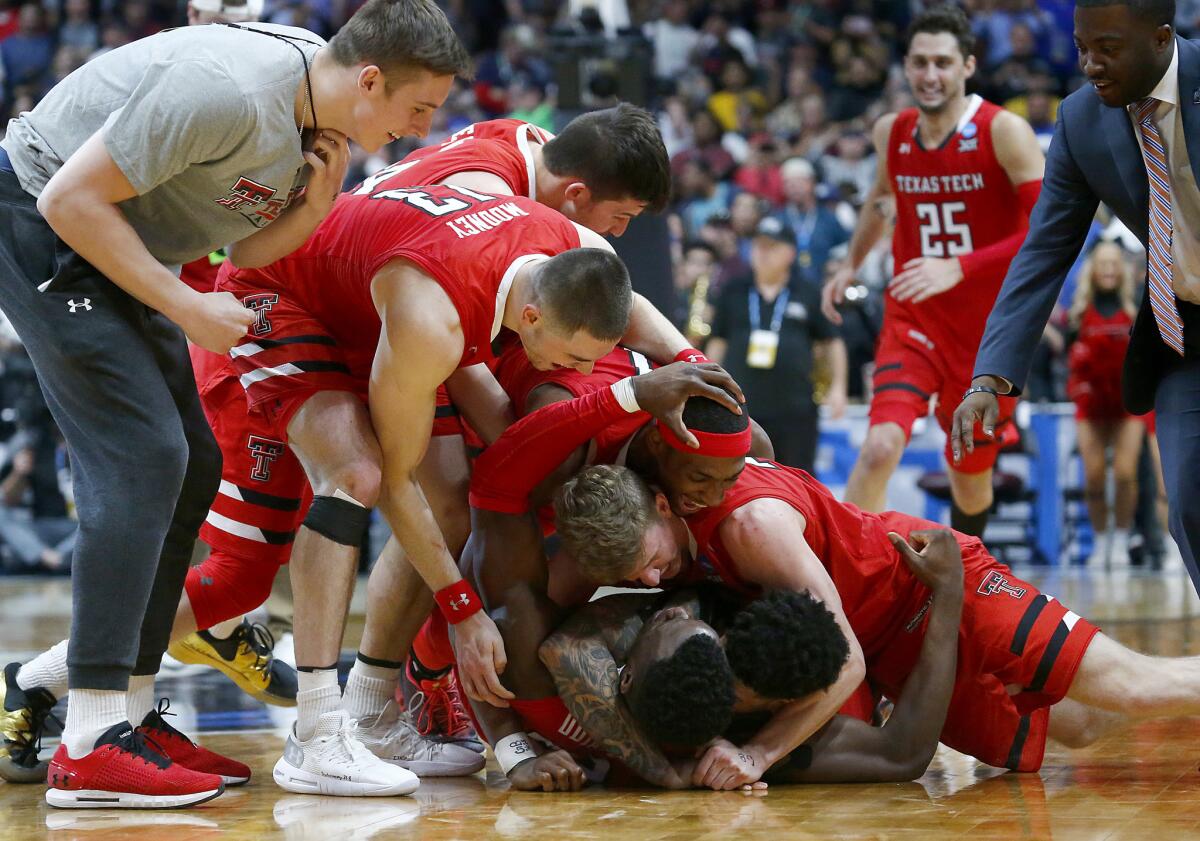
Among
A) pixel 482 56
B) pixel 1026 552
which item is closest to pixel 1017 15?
pixel 482 56

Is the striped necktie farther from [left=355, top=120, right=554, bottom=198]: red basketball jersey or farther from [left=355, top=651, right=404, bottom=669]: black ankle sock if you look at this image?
[left=355, top=651, right=404, bottom=669]: black ankle sock

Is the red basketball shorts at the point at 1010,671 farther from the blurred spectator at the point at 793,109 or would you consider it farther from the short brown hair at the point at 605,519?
the blurred spectator at the point at 793,109

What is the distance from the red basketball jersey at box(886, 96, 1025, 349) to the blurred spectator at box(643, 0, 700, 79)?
894 cm

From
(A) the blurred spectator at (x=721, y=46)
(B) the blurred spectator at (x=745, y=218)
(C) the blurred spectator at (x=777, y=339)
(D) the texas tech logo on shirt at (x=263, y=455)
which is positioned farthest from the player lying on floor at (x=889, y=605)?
(A) the blurred spectator at (x=721, y=46)

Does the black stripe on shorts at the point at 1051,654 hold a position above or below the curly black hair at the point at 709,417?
below

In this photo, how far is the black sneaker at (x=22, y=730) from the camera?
3.73 m

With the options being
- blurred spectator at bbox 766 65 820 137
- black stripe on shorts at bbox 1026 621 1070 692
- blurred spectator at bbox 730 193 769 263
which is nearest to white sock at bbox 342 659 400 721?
black stripe on shorts at bbox 1026 621 1070 692

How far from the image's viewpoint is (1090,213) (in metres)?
3.83

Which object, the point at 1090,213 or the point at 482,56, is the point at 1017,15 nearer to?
the point at 482,56

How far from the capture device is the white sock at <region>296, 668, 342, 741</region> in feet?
11.6

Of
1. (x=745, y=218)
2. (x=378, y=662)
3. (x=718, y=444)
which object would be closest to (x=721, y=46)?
(x=745, y=218)

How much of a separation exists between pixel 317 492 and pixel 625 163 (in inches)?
50.5

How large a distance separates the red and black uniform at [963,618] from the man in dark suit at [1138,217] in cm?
36

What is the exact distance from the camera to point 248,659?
15.0ft
